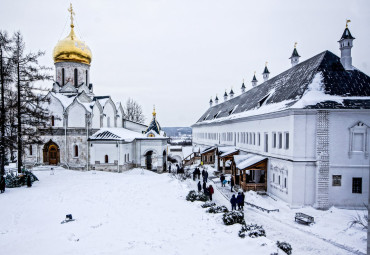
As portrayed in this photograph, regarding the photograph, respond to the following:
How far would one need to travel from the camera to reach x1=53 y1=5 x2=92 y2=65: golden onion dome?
28.7 meters

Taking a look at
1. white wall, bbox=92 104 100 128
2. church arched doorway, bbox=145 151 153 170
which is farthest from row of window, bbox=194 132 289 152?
white wall, bbox=92 104 100 128

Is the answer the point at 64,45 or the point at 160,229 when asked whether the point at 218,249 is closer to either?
Result: the point at 160,229

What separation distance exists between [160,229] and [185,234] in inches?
47.3

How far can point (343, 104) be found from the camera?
49.7 feet

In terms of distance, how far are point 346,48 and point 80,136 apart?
26434mm

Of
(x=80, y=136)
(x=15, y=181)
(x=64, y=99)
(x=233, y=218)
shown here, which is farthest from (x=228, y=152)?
(x=64, y=99)

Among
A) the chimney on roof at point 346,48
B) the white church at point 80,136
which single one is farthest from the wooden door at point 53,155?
the chimney on roof at point 346,48

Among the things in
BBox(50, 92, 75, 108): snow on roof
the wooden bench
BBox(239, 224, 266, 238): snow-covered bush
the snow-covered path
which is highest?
BBox(50, 92, 75, 108): snow on roof

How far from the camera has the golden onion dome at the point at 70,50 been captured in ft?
94.2

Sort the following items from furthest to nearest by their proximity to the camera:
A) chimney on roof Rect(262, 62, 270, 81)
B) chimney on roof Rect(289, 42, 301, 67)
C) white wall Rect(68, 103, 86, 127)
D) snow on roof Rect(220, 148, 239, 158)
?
chimney on roof Rect(262, 62, 270, 81)
white wall Rect(68, 103, 86, 127)
snow on roof Rect(220, 148, 239, 158)
chimney on roof Rect(289, 42, 301, 67)

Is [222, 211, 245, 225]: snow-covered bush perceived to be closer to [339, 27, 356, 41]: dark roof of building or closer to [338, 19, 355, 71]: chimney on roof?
[338, 19, 355, 71]: chimney on roof

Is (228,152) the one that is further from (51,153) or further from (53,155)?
(51,153)

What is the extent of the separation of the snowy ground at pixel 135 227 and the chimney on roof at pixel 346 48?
34.3ft

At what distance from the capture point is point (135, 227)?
1030 centimetres
